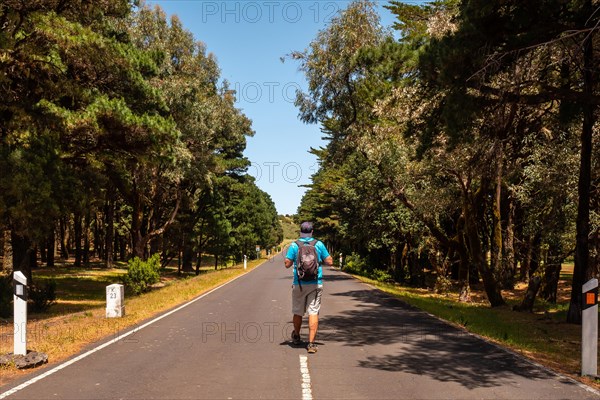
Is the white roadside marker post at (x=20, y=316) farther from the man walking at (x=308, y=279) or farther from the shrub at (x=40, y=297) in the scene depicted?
the shrub at (x=40, y=297)

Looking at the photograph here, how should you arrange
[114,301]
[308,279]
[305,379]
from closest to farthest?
[305,379], [308,279], [114,301]

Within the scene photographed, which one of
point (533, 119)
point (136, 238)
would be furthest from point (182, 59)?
point (533, 119)

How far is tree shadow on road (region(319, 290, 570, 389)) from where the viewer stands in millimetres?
6621

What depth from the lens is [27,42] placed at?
41.8 ft

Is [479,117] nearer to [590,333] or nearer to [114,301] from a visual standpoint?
[590,333]

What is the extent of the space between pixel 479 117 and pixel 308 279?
6.92m

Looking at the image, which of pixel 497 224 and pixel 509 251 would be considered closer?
pixel 497 224

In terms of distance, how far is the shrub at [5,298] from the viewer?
1261cm

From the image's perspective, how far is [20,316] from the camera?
728cm

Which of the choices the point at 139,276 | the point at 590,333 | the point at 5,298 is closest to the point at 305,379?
the point at 590,333

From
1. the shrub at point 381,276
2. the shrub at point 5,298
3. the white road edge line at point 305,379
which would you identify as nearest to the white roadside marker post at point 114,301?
the shrub at point 5,298

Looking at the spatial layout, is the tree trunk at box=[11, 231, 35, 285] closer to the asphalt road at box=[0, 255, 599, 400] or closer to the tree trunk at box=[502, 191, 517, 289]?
the asphalt road at box=[0, 255, 599, 400]

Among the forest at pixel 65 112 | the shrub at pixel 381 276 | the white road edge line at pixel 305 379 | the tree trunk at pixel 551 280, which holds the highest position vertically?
the forest at pixel 65 112

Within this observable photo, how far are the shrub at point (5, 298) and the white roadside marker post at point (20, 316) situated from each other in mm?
6217
